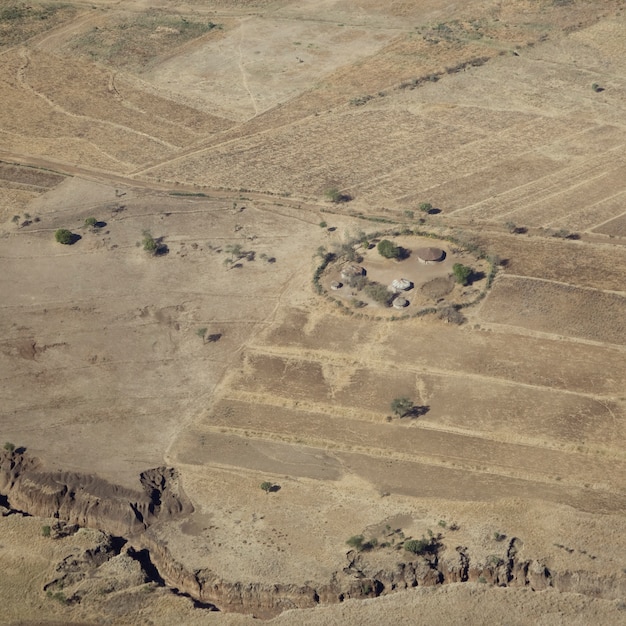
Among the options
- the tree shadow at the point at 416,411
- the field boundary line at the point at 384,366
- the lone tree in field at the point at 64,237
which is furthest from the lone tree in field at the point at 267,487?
the lone tree in field at the point at 64,237

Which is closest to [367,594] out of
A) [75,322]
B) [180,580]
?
[180,580]

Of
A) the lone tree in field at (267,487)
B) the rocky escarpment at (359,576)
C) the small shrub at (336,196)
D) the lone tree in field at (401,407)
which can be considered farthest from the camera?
the small shrub at (336,196)

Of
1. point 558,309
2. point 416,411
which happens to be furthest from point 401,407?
point 558,309

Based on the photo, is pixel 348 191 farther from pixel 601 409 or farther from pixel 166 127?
pixel 601 409

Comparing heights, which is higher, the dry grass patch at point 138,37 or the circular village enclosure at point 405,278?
the dry grass patch at point 138,37

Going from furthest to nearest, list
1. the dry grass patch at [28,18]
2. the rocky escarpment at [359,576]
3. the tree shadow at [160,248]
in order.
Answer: the dry grass patch at [28,18], the tree shadow at [160,248], the rocky escarpment at [359,576]

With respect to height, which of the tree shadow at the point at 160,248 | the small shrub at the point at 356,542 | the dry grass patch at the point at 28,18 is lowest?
the small shrub at the point at 356,542

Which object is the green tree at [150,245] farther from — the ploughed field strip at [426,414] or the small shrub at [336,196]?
the small shrub at [336,196]

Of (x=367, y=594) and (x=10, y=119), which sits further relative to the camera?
(x=10, y=119)
